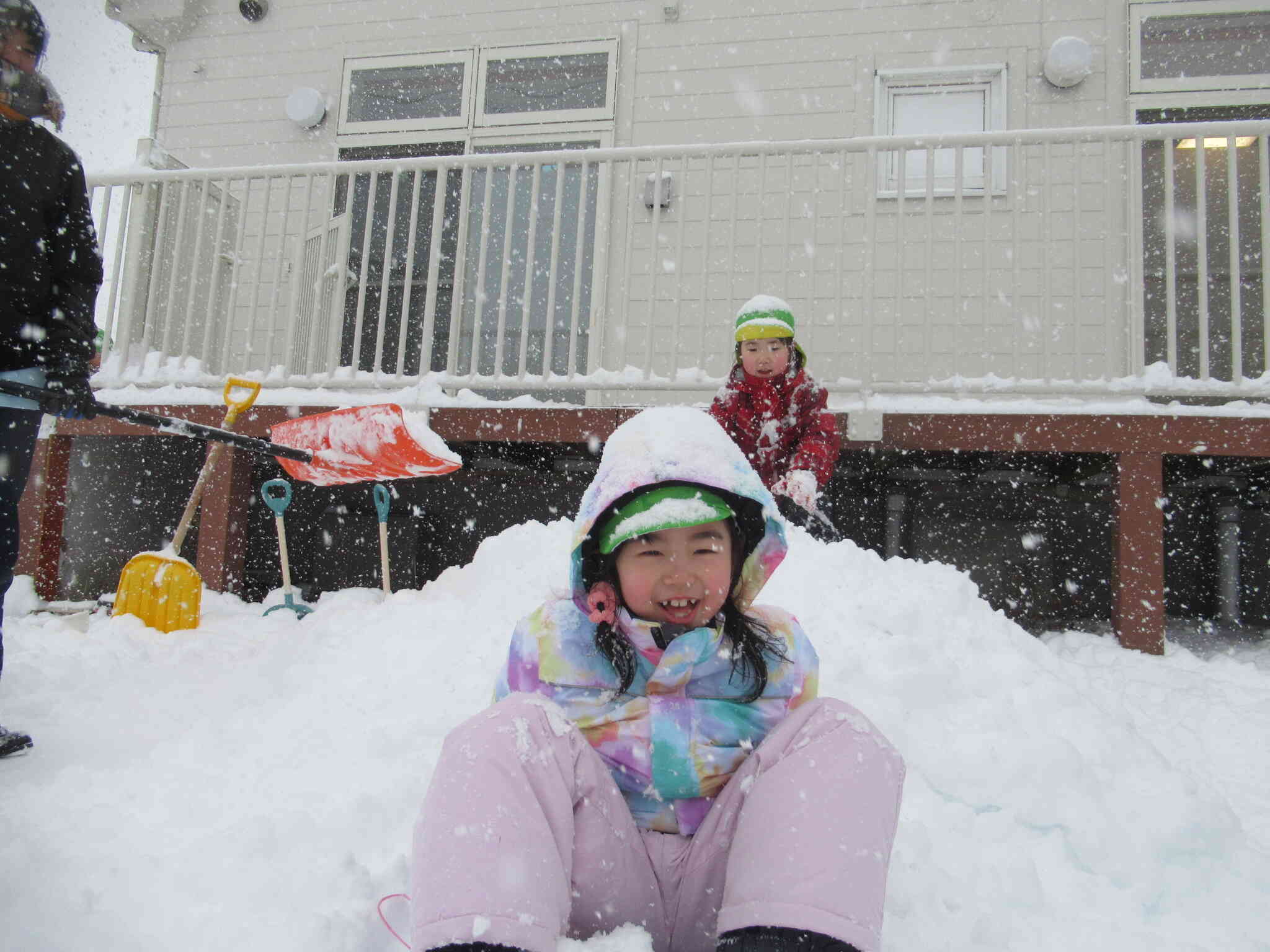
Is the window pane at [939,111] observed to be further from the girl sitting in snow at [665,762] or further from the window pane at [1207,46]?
the girl sitting in snow at [665,762]

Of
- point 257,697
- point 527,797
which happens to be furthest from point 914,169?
point 527,797

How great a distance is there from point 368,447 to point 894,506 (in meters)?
2.80

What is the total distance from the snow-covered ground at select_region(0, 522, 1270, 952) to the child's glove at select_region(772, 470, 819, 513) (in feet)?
0.77

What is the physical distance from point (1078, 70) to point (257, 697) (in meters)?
6.00

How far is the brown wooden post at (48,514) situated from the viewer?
4387mm

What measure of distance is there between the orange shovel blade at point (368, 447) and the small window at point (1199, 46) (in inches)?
205

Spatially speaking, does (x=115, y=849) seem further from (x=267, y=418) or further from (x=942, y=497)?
(x=942, y=497)

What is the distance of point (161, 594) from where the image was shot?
3461 mm

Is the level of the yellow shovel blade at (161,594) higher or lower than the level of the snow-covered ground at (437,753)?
higher

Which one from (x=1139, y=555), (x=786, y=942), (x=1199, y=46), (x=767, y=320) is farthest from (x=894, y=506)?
(x=1199, y=46)

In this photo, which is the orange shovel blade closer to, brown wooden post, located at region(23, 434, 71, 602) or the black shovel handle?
the black shovel handle

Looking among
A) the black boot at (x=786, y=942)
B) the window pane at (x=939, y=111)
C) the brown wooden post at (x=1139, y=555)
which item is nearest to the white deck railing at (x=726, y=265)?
the window pane at (x=939, y=111)

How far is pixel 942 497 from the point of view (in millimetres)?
4500

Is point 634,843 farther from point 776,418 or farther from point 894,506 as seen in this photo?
point 894,506
